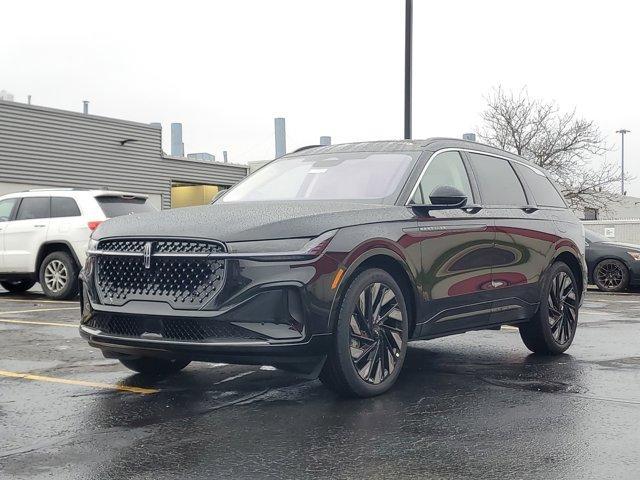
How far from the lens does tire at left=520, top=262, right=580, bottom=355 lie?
24.8 feet

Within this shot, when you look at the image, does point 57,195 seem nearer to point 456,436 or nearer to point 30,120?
point 456,436

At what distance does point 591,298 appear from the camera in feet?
50.8

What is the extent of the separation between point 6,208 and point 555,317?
9.98m

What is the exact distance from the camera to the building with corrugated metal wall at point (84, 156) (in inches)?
1120

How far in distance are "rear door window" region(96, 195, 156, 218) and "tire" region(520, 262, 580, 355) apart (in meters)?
7.15

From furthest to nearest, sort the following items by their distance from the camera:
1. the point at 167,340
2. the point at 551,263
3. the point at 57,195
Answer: the point at 57,195
the point at 551,263
the point at 167,340

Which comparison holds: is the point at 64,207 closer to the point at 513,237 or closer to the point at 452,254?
the point at 513,237

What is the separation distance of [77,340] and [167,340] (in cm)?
341

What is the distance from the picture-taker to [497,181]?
7359 millimetres

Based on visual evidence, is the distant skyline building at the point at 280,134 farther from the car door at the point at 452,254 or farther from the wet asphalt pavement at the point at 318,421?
the wet asphalt pavement at the point at 318,421

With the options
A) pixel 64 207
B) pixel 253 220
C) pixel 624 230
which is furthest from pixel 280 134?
pixel 253 220

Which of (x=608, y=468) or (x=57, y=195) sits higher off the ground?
(x=57, y=195)

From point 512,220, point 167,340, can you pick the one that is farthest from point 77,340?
point 512,220

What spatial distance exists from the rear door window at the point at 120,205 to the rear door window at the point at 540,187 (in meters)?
6.80
